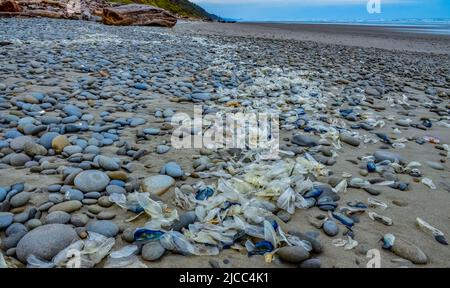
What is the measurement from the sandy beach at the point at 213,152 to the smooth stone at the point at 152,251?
0.03 m

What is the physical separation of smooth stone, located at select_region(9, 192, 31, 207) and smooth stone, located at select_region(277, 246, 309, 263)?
6.13ft

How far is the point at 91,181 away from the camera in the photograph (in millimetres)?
2629

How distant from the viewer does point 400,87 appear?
7637 millimetres

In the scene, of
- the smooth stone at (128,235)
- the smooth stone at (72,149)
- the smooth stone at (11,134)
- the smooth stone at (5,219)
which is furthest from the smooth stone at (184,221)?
the smooth stone at (11,134)

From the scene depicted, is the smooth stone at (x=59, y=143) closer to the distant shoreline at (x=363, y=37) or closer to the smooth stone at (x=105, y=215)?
the smooth stone at (x=105, y=215)

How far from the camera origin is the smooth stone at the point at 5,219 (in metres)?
2.08

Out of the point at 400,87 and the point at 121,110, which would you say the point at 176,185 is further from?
the point at 400,87

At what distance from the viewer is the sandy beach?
7.35 ft

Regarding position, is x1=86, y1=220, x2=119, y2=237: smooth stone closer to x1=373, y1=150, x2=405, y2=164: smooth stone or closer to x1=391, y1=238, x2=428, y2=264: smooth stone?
x1=391, y1=238, x2=428, y2=264: smooth stone

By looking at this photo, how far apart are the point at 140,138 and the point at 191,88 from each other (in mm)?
2649

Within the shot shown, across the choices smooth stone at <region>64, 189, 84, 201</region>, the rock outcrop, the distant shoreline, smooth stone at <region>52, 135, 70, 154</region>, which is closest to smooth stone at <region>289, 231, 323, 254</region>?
smooth stone at <region>64, 189, 84, 201</region>
